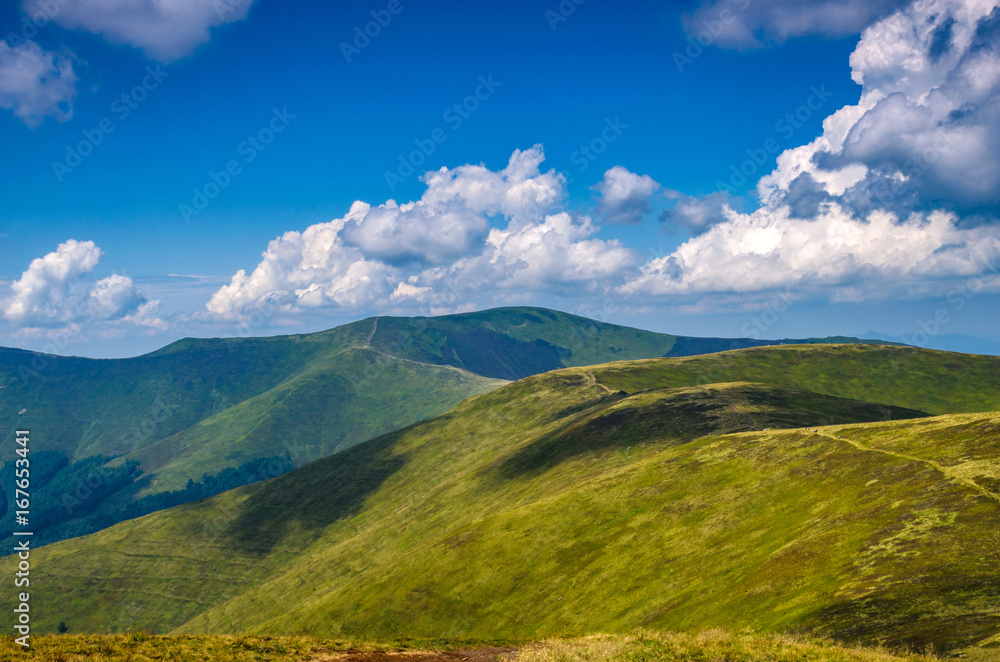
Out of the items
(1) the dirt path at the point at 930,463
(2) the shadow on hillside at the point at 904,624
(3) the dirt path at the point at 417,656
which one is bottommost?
(3) the dirt path at the point at 417,656

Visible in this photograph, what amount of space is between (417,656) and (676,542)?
1493 inches

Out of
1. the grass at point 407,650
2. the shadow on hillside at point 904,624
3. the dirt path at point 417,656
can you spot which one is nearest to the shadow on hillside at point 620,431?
the shadow on hillside at point 904,624

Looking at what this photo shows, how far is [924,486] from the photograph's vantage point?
51219 mm

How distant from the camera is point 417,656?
35875mm

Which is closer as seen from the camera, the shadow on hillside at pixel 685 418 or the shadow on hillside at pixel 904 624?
the shadow on hillside at pixel 904 624

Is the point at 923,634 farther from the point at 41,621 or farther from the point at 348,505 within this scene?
the point at 41,621

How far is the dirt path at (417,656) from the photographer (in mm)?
34016

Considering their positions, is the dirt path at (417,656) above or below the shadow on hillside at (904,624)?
below

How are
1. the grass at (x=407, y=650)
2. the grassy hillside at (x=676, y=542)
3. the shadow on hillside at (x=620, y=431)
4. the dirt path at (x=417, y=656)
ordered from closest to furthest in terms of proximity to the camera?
the grass at (x=407, y=650) < the dirt path at (x=417, y=656) < the grassy hillside at (x=676, y=542) < the shadow on hillside at (x=620, y=431)

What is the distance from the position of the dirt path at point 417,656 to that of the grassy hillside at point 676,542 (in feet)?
58.7

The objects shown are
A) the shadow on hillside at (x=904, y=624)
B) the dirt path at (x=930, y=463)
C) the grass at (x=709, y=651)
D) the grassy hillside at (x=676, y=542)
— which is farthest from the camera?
the dirt path at (x=930, y=463)

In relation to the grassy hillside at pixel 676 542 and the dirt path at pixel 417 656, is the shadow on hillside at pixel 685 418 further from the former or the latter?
the dirt path at pixel 417 656

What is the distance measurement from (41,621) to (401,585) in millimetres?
151023

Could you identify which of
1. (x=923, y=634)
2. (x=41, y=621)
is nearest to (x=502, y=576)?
(x=923, y=634)
